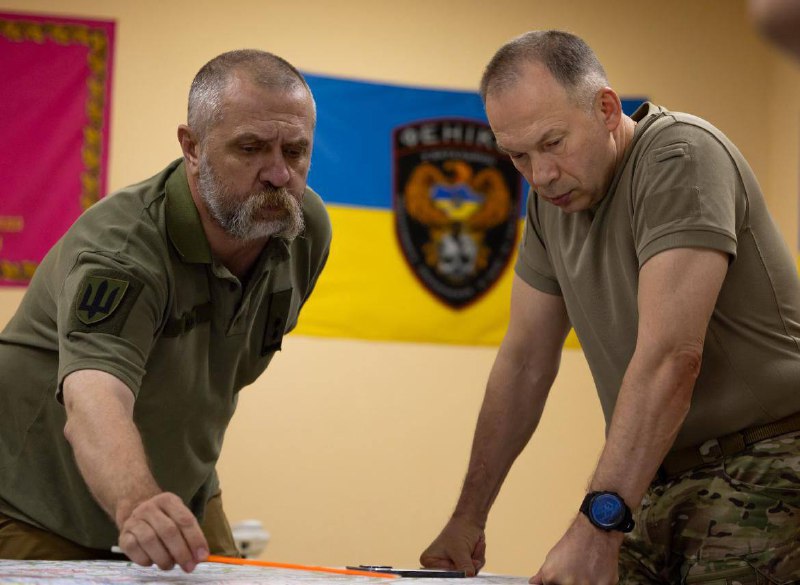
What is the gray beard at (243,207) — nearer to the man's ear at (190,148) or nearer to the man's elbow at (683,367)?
the man's ear at (190,148)

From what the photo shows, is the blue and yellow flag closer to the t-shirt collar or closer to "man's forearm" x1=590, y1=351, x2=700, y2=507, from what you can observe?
the t-shirt collar

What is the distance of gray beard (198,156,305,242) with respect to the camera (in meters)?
1.85

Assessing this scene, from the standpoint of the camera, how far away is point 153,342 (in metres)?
1.74

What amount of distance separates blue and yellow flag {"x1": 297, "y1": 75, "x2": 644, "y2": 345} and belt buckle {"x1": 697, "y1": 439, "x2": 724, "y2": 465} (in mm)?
2791

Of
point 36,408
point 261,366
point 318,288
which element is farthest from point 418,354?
point 36,408

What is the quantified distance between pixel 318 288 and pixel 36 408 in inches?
93.9

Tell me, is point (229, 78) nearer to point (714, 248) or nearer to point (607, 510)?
point (714, 248)

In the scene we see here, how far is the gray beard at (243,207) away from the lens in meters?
1.85

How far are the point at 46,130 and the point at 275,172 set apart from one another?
247 cm

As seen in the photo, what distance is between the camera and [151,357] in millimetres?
1817

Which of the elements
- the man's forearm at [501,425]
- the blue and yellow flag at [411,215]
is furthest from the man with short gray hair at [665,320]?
the blue and yellow flag at [411,215]

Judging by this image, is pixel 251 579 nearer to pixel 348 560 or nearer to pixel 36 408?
pixel 36 408

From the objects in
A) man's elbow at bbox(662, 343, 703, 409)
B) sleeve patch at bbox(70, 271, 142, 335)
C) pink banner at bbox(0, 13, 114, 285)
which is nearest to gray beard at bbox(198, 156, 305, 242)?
sleeve patch at bbox(70, 271, 142, 335)

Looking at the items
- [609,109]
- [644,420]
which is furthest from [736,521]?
[609,109]
